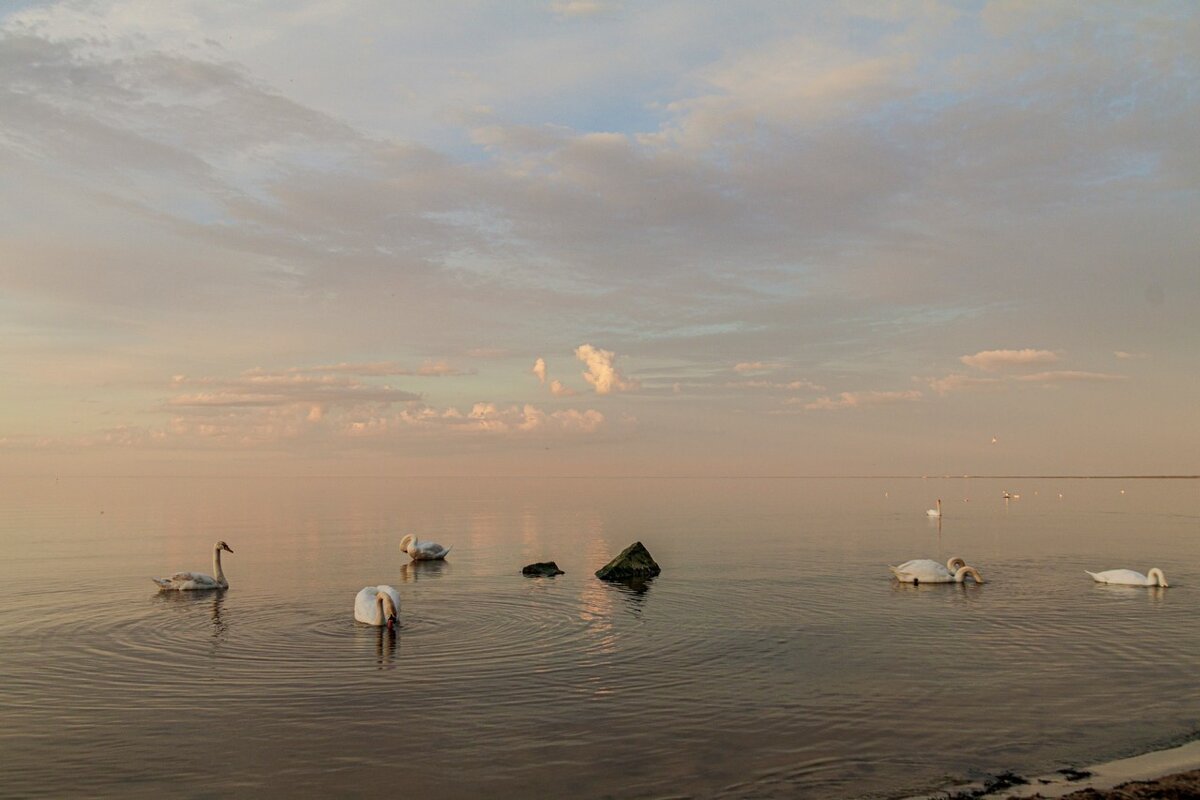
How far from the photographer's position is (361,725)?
14.4 meters

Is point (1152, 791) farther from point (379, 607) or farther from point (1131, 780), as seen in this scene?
point (379, 607)

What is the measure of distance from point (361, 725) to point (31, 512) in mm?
78668

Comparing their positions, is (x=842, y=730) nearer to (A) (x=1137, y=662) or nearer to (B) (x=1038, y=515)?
(A) (x=1137, y=662)

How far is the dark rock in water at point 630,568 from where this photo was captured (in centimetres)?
3244

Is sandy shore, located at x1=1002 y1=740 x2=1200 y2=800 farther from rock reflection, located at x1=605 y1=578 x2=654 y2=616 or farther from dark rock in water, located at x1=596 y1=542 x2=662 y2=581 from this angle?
dark rock in water, located at x1=596 y1=542 x2=662 y2=581

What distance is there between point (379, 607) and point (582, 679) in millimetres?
7246

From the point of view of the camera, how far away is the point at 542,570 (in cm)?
3378

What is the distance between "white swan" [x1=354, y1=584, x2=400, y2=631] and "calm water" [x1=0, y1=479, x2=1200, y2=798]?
0.47m

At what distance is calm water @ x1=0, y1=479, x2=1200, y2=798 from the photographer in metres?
12.5

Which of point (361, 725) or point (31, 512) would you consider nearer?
point (361, 725)

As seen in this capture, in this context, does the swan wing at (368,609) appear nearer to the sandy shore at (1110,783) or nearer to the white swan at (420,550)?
the sandy shore at (1110,783)

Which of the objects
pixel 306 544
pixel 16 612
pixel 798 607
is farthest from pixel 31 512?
pixel 798 607

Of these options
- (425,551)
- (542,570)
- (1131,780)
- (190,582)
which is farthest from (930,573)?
(190,582)

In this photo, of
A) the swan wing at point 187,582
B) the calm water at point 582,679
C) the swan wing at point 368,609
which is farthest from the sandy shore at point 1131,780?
the swan wing at point 187,582
